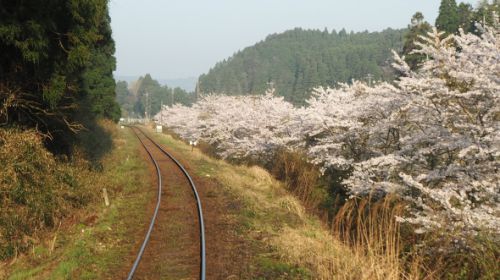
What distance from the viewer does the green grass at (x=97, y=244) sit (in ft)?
31.9

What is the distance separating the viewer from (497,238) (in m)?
8.32

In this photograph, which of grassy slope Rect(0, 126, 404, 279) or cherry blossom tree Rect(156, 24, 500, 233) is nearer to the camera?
grassy slope Rect(0, 126, 404, 279)

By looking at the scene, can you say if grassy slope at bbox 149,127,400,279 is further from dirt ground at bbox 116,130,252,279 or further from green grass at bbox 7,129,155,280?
green grass at bbox 7,129,155,280

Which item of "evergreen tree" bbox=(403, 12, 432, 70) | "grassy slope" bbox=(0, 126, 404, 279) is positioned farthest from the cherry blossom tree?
"evergreen tree" bbox=(403, 12, 432, 70)

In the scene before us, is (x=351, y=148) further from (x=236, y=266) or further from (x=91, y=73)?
(x=91, y=73)

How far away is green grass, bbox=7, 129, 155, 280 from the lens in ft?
31.9

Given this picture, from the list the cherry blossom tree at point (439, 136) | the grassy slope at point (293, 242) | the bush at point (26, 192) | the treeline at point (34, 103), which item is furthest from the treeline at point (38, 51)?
the cherry blossom tree at point (439, 136)

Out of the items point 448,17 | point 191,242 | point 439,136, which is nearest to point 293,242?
point 191,242

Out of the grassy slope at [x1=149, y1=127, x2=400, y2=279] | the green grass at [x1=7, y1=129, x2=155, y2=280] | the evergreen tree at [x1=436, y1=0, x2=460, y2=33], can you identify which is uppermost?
the evergreen tree at [x1=436, y1=0, x2=460, y2=33]

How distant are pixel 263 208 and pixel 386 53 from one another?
7358 inches

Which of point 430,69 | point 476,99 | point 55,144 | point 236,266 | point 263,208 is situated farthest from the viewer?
point 55,144

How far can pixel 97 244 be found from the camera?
448 inches

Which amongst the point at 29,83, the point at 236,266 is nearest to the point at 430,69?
the point at 236,266

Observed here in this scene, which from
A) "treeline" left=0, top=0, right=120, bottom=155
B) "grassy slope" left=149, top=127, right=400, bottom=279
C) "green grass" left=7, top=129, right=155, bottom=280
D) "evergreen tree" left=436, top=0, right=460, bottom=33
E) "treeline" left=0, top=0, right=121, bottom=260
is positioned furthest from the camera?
"evergreen tree" left=436, top=0, right=460, bottom=33
